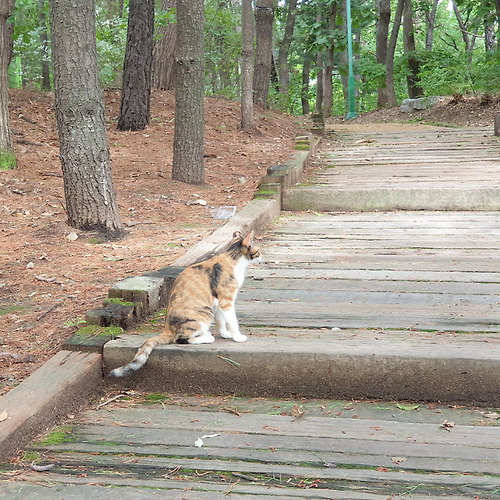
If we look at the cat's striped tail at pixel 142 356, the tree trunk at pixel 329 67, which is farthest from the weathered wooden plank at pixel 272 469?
the tree trunk at pixel 329 67

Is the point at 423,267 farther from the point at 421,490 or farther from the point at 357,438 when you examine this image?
the point at 421,490

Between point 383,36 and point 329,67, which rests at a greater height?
point 383,36

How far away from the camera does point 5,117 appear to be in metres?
9.88

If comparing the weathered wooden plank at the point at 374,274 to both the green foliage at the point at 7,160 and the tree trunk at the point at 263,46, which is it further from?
the tree trunk at the point at 263,46

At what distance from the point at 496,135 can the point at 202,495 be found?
1373 centimetres

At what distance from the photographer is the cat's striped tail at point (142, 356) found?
316 centimetres

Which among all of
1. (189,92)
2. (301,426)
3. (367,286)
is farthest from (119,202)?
(301,426)

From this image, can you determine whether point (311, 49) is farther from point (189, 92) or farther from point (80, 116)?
point (80, 116)

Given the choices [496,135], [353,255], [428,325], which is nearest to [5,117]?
[353,255]

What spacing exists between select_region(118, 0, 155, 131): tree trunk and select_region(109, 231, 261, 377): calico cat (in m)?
10.4

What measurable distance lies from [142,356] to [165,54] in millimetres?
14169

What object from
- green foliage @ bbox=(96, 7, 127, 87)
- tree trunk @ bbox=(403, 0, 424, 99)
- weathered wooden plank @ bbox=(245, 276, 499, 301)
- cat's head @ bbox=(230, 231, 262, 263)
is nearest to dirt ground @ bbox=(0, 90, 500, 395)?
weathered wooden plank @ bbox=(245, 276, 499, 301)

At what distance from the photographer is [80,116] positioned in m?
6.68

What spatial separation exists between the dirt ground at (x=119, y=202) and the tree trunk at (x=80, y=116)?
0.31m
